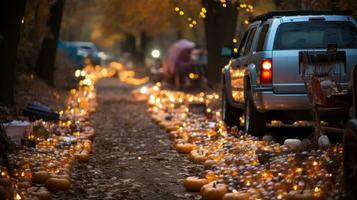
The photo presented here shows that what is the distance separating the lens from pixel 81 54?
2019 inches

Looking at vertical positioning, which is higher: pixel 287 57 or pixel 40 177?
pixel 287 57

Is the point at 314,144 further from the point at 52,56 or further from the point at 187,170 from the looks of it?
the point at 52,56

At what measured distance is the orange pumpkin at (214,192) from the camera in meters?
8.89

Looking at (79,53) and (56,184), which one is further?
(79,53)

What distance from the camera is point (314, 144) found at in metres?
10.9

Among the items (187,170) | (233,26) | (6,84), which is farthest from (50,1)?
(187,170)

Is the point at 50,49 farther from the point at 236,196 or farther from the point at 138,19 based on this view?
the point at 236,196

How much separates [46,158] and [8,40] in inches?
232

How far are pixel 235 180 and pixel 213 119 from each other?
8.99m

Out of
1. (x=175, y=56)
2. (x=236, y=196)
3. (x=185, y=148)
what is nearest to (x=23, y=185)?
(x=236, y=196)

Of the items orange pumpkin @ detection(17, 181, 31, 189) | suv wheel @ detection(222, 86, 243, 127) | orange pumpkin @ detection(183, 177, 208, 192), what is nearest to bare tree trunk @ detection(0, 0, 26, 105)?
suv wheel @ detection(222, 86, 243, 127)

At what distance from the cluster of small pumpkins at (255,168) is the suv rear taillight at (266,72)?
947 millimetres

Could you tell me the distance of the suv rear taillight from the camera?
13.0 metres

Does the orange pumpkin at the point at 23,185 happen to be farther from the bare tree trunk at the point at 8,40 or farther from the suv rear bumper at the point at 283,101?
the bare tree trunk at the point at 8,40
